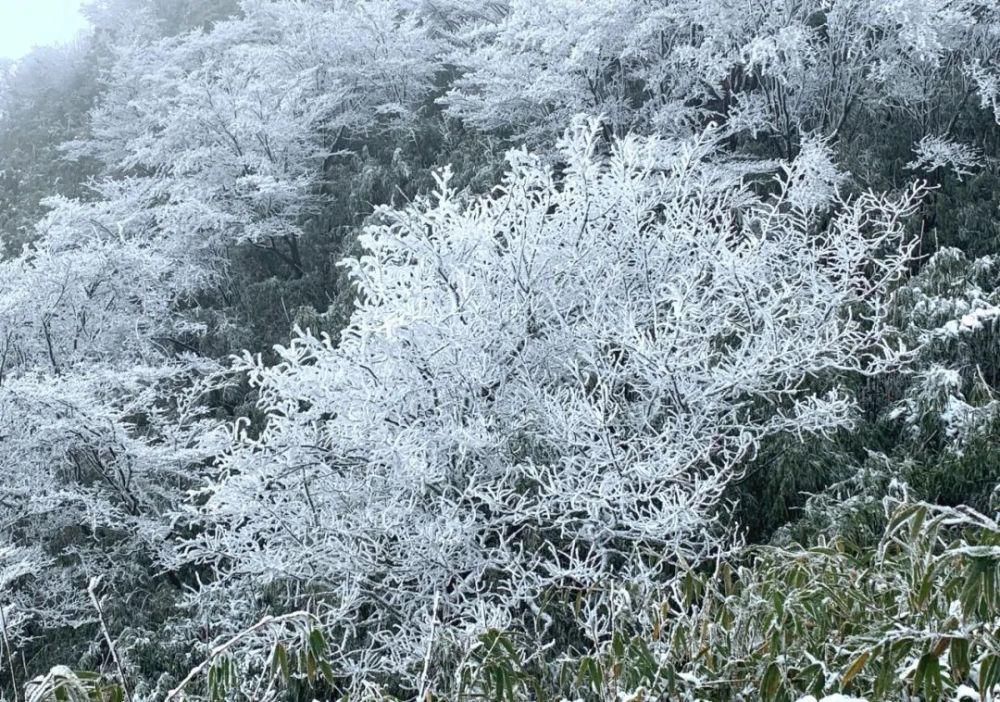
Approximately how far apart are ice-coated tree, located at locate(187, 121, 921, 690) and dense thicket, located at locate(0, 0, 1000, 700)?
0.05 m

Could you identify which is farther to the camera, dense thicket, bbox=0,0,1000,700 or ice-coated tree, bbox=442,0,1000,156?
ice-coated tree, bbox=442,0,1000,156

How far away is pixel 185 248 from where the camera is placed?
1484 cm

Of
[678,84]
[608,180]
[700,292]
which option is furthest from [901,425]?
[678,84]

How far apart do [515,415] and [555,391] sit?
1.36ft

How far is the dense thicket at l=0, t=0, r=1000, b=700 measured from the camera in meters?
2.36

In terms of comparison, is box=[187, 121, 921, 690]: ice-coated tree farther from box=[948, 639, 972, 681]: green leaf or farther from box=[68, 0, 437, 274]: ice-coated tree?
box=[68, 0, 437, 274]: ice-coated tree

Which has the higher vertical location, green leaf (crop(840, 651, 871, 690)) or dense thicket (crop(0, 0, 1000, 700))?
green leaf (crop(840, 651, 871, 690))

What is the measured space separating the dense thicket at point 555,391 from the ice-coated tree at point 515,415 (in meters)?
0.05

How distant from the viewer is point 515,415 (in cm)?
656

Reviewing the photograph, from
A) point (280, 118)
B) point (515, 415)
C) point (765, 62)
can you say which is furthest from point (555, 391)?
point (280, 118)

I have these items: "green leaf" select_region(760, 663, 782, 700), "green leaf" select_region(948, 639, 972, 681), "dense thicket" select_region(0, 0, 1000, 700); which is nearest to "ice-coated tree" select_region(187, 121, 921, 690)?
"dense thicket" select_region(0, 0, 1000, 700)

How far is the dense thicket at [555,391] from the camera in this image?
2.36m

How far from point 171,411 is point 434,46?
10.3 metres

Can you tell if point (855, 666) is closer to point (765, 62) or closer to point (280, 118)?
point (765, 62)
